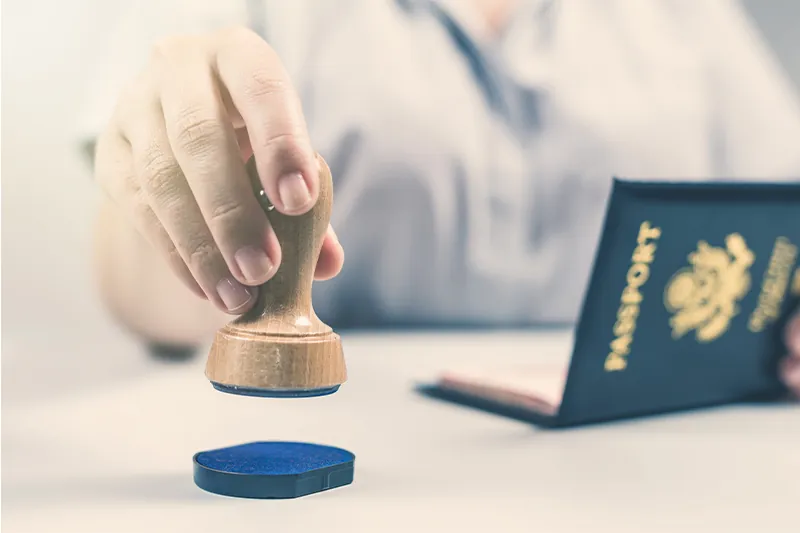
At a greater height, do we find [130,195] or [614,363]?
[130,195]

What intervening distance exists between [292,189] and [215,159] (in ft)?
0.20

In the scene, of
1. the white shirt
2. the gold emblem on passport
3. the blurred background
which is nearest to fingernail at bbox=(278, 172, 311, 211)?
the gold emblem on passport

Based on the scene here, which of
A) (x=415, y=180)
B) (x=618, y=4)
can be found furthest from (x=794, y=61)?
(x=415, y=180)

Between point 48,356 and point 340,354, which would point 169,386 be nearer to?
point 48,356

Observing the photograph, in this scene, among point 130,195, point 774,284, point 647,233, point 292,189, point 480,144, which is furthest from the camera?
point 480,144

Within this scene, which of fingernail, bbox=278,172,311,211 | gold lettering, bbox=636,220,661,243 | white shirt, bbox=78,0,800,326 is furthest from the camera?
white shirt, bbox=78,0,800,326

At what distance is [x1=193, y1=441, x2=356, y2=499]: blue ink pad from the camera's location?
0.53 m

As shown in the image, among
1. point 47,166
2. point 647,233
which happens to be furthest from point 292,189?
point 47,166

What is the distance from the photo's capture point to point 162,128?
1.85 ft

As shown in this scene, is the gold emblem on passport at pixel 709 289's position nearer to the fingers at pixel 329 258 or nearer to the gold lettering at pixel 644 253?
the gold lettering at pixel 644 253

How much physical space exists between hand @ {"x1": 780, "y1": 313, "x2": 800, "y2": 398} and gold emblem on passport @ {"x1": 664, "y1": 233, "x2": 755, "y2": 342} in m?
0.08

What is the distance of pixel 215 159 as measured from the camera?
1.65 ft

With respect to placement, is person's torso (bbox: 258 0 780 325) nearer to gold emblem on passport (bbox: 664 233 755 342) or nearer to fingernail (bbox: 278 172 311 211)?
gold emblem on passport (bbox: 664 233 755 342)

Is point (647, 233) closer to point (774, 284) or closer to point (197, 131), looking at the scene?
point (774, 284)
